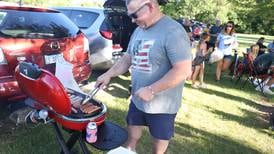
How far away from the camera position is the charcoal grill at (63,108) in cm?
226

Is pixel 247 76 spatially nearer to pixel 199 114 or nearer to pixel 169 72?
pixel 199 114

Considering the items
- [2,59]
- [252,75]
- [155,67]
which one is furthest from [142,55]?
[252,75]

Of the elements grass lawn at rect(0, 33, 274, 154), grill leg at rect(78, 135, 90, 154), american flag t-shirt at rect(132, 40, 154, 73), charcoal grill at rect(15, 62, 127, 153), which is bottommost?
grass lawn at rect(0, 33, 274, 154)

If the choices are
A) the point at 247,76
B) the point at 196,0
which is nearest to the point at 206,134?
the point at 247,76

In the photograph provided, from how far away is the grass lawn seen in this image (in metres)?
4.44

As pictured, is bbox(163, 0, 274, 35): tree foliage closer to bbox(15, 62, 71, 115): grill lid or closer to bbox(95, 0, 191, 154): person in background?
bbox(95, 0, 191, 154): person in background

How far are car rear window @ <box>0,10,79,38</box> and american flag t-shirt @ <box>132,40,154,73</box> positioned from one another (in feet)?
6.79

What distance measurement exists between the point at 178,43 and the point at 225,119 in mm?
4378

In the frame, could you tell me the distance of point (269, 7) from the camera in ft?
58.4

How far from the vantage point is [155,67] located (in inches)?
108

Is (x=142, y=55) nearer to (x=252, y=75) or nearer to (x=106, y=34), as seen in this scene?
(x=106, y=34)

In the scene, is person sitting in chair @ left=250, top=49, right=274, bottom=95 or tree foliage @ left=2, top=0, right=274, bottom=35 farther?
tree foliage @ left=2, top=0, right=274, bottom=35

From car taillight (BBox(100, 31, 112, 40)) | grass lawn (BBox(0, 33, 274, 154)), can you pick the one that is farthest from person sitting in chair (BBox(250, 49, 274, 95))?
car taillight (BBox(100, 31, 112, 40))

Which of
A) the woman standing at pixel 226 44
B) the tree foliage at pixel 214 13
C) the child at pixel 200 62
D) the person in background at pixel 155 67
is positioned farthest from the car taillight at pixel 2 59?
the tree foliage at pixel 214 13
